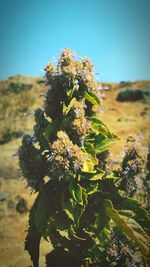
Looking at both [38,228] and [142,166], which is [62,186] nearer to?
[38,228]

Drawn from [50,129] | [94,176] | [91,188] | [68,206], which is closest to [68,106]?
[50,129]

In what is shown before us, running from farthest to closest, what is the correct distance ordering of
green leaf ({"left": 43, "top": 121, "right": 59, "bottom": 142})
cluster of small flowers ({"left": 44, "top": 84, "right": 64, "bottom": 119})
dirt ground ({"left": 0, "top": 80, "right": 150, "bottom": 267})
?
dirt ground ({"left": 0, "top": 80, "right": 150, "bottom": 267})
cluster of small flowers ({"left": 44, "top": 84, "right": 64, "bottom": 119})
green leaf ({"left": 43, "top": 121, "right": 59, "bottom": 142})

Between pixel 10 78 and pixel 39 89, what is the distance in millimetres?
5783

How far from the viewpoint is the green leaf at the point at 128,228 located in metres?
3.88

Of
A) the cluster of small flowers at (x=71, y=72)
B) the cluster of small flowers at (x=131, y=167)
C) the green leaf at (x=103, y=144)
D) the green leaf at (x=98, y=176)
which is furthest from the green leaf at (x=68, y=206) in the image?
the cluster of small flowers at (x=71, y=72)

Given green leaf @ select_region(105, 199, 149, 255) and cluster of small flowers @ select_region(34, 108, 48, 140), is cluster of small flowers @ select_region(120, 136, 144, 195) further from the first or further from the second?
cluster of small flowers @ select_region(34, 108, 48, 140)

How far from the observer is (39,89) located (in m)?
27.7

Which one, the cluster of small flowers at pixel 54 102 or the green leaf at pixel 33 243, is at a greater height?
the cluster of small flowers at pixel 54 102

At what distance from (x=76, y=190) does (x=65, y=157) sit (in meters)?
0.47

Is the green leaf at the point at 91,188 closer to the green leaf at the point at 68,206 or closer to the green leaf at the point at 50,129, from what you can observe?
the green leaf at the point at 68,206

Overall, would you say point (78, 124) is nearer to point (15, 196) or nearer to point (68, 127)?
point (68, 127)

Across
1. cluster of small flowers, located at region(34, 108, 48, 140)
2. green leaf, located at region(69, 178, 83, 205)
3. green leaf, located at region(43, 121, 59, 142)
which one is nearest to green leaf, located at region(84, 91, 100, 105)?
green leaf, located at region(43, 121, 59, 142)

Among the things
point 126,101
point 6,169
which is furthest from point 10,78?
point 6,169

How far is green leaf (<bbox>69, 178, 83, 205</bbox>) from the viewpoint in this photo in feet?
13.4
